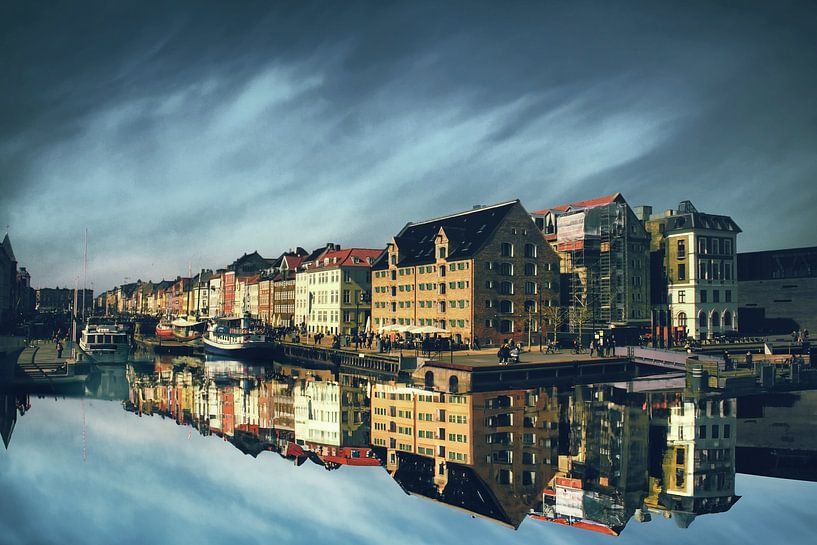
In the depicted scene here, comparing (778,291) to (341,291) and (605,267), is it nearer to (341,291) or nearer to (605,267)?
(605,267)

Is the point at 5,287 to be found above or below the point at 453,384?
above

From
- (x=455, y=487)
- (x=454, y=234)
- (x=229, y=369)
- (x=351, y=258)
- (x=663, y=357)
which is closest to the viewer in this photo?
(x=455, y=487)

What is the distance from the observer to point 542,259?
84000 mm

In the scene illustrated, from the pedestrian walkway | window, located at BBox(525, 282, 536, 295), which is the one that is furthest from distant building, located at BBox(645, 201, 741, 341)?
the pedestrian walkway

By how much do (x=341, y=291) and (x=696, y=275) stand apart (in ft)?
171

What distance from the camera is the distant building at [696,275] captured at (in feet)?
282

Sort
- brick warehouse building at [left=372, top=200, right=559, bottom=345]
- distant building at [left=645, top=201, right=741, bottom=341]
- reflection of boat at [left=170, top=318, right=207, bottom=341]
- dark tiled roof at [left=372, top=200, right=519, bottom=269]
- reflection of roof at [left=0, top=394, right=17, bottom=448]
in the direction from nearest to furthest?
reflection of roof at [left=0, top=394, right=17, bottom=448] < brick warehouse building at [left=372, top=200, right=559, bottom=345] < dark tiled roof at [left=372, top=200, right=519, bottom=269] < distant building at [left=645, top=201, right=741, bottom=341] < reflection of boat at [left=170, top=318, right=207, bottom=341]

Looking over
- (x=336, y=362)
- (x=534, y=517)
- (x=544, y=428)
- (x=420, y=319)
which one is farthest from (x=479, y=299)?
(x=534, y=517)

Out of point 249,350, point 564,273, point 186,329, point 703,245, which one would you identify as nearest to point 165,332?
point 186,329

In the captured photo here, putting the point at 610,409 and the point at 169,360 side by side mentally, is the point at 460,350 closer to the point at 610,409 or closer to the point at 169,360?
the point at 610,409

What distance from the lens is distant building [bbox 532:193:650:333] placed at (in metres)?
85.0

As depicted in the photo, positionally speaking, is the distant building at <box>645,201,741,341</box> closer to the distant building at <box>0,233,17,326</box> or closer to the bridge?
the bridge

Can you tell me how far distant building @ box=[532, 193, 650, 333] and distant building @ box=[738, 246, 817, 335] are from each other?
16692 mm

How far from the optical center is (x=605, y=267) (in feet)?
281
